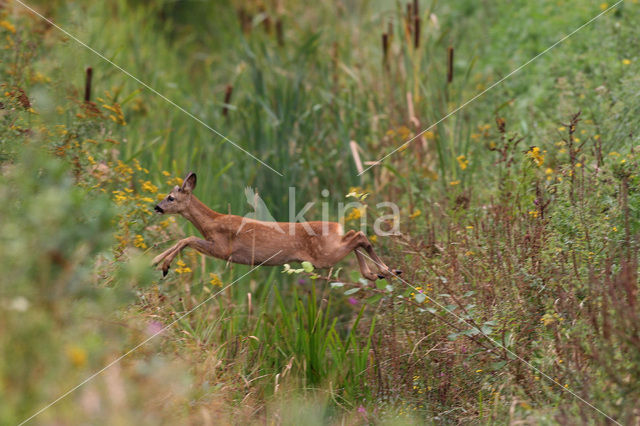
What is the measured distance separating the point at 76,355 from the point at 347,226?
3525mm

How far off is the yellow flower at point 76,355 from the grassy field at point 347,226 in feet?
0.04

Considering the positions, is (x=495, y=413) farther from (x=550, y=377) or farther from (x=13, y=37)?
(x=13, y=37)

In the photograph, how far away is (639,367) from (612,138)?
2.75 m

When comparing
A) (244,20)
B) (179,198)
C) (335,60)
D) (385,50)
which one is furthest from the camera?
(244,20)

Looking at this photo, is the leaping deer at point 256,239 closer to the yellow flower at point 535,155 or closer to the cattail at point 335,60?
the yellow flower at point 535,155

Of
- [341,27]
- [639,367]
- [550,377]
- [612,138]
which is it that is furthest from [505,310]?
[341,27]

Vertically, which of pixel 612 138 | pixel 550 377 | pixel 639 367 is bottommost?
pixel 550 377

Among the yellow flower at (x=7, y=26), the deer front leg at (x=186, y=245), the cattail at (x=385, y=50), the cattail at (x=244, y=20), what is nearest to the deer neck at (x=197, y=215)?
the deer front leg at (x=186, y=245)

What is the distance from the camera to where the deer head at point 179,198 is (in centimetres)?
348

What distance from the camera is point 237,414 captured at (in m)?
3.86

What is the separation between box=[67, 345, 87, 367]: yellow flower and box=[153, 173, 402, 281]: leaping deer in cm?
70

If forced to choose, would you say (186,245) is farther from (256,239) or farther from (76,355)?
(76,355)

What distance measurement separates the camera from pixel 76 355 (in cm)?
274

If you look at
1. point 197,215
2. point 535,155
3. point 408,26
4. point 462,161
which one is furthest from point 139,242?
point 408,26
